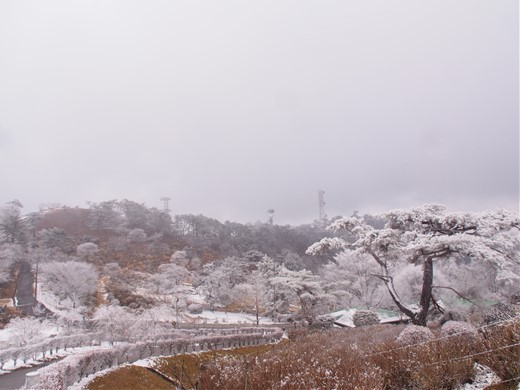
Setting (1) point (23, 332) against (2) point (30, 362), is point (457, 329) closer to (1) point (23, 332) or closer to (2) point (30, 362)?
(2) point (30, 362)

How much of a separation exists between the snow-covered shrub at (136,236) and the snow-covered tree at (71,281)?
28.1m

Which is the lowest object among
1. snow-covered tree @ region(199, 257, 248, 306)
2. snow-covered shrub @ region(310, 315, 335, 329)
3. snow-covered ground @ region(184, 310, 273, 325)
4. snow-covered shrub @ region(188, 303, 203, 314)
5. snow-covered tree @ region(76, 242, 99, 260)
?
snow-covered ground @ region(184, 310, 273, 325)

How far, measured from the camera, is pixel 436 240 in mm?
18344

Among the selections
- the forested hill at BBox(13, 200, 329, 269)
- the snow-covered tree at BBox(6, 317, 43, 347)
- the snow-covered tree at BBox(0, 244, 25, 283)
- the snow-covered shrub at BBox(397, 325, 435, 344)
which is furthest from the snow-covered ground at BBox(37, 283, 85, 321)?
the snow-covered shrub at BBox(397, 325, 435, 344)

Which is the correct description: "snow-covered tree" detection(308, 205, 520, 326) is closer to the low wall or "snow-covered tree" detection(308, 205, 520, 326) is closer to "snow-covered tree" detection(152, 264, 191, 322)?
the low wall

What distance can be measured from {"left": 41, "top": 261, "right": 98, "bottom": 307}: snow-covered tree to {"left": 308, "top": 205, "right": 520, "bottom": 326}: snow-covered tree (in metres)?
31.2

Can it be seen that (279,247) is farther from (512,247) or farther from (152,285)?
(512,247)

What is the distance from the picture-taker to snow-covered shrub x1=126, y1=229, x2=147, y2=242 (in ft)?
244

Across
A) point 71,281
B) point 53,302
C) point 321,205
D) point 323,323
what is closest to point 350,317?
point 323,323

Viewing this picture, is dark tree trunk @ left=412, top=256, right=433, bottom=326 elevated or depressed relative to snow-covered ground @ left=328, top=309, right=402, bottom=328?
elevated

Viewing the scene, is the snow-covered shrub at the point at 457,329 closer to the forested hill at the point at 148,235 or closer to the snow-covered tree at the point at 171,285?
the snow-covered tree at the point at 171,285

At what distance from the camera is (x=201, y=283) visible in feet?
178

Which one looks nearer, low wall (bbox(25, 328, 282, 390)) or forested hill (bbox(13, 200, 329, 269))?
low wall (bbox(25, 328, 282, 390))

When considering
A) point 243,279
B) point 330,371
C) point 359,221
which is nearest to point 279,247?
point 243,279
